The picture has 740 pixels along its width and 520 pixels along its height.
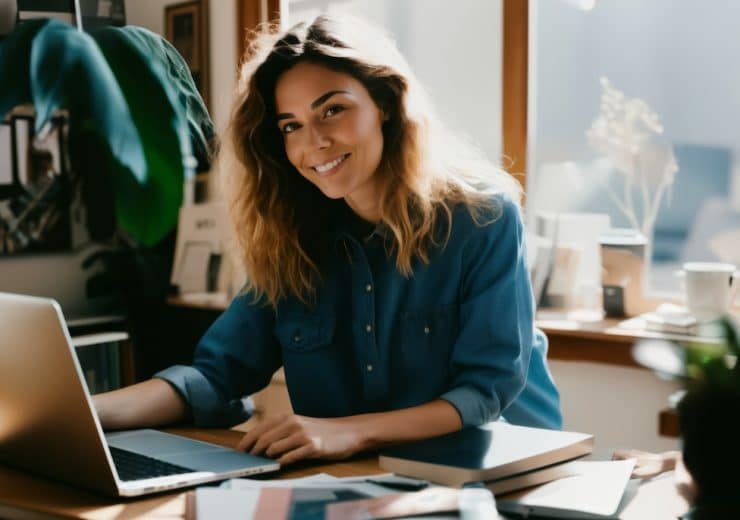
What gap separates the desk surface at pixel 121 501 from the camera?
0.96m

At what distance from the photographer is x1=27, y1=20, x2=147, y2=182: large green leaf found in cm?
161

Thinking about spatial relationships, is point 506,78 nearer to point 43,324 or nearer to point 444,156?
point 444,156

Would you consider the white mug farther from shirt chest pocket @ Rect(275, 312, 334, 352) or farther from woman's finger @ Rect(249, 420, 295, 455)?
woman's finger @ Rect(249, 420, 295, 455)

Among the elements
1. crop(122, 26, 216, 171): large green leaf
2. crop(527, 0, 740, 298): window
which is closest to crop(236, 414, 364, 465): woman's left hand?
crop(122, 26, 216, 171): large green leaf

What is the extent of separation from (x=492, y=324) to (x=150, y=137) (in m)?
1.53

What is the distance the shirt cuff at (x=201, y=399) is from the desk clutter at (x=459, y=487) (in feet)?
1.05

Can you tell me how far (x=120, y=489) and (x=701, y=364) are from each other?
602 mm

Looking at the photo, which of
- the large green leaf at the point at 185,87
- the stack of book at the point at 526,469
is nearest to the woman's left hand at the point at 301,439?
the stack of book at the point at 526,469

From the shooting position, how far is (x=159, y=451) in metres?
1.16

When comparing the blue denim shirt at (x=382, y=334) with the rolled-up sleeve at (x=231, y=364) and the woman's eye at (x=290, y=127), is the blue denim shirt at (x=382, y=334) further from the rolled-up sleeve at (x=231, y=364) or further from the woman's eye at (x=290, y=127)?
the woman's eye at (x=290, y=127)

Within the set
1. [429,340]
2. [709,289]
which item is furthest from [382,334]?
[709,289]

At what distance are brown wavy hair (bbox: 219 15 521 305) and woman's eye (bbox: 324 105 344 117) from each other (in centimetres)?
6

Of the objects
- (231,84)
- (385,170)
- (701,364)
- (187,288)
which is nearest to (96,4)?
(231,84)

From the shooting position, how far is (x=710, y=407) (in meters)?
0.73
